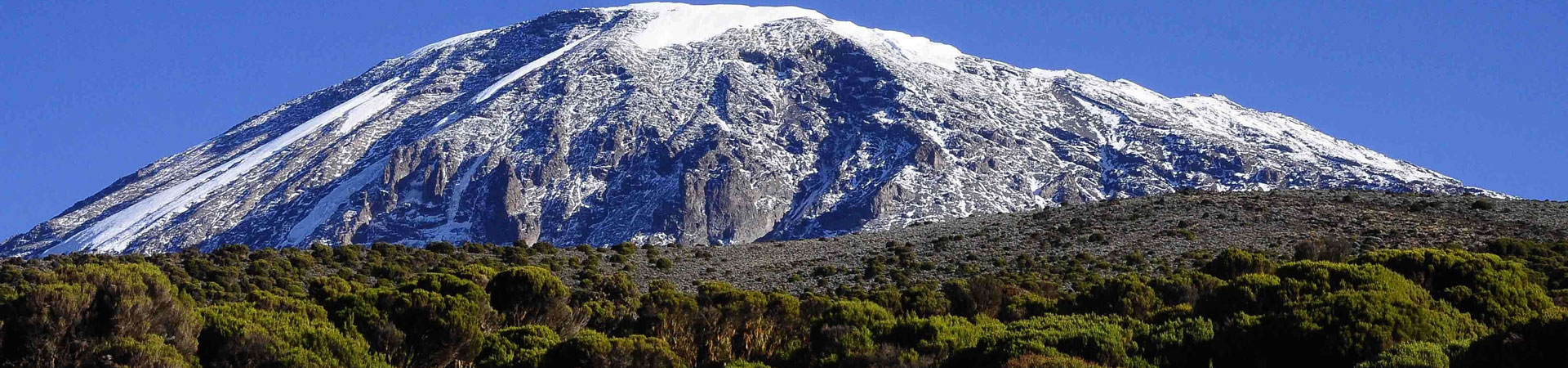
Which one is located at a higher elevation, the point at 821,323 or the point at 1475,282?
the point at 1475,282

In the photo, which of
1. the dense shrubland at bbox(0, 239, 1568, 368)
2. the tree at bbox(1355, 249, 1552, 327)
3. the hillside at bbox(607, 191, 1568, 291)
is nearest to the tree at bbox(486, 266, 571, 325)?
the dense shrubland at bbox(0, 239, 1568, 368)

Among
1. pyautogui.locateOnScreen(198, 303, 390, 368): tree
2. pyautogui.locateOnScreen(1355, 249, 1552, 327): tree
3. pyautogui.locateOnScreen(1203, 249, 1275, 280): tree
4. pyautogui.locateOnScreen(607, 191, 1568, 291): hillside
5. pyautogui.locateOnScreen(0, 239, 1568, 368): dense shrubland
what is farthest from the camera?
pyautogui.locateOnScreen(607, 191, 1568, 291): hillside

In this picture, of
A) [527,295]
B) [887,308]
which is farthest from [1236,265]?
[527,295]

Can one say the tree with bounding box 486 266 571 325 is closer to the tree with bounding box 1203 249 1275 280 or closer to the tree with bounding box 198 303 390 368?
the tree with bounding box 198 303 390 368

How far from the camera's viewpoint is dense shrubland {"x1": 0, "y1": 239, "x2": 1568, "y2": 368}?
22.9 meters

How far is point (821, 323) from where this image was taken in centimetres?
3256

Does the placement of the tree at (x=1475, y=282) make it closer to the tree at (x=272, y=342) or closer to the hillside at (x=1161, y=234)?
the hillside at (x=1161, y=234)

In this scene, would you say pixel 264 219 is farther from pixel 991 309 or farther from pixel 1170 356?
pixel 1170 356

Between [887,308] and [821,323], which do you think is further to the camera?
[887,308]

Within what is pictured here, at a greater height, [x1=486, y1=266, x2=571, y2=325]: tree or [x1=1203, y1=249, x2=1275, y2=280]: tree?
[x1=486, y1=266, x2=571, y2=325]: tree

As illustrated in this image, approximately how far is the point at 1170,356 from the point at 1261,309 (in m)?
3.51

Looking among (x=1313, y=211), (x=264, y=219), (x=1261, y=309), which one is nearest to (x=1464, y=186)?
(x=1313, y=211)

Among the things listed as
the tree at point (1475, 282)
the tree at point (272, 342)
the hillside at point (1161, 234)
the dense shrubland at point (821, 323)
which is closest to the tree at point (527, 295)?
the dense shrubland at point (821, 323)

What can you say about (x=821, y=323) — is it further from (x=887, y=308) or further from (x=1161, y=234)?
(x=1161, y=234)
